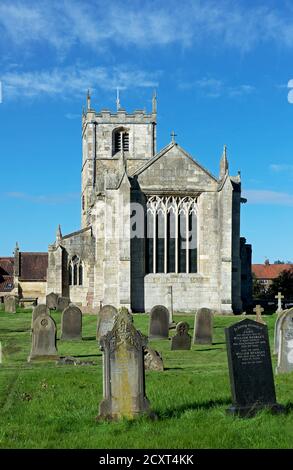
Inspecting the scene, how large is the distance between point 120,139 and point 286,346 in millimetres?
41161

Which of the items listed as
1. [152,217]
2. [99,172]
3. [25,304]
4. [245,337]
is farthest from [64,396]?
[99,172]

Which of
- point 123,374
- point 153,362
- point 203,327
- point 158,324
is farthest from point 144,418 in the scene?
point 158,324

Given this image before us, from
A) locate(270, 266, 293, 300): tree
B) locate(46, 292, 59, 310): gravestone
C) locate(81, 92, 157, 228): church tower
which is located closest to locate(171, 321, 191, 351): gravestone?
locate(46, 292, 59, 310): gravestone

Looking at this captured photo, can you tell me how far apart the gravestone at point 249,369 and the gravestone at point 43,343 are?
834 centimetres

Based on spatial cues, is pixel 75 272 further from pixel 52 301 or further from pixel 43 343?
pixel 43 343

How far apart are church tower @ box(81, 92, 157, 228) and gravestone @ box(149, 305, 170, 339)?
31200mm

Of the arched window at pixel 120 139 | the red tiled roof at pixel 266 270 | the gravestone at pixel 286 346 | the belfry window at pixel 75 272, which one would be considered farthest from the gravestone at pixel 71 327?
the red tiled roof at pixel 266 270

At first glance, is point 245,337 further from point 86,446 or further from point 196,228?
point 196,228

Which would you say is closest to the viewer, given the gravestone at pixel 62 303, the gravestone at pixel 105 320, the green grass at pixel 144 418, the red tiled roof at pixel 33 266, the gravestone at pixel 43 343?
the green grass at pixel 144 418

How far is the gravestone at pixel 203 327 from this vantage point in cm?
2045

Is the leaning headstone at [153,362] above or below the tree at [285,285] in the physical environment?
below

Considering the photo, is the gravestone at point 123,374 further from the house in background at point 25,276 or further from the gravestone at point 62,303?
the house in background at point 25,276

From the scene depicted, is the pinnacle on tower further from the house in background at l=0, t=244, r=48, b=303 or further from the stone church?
the house in background at l=0, t=244, r=48, b=303

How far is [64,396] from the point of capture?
11.4 m
